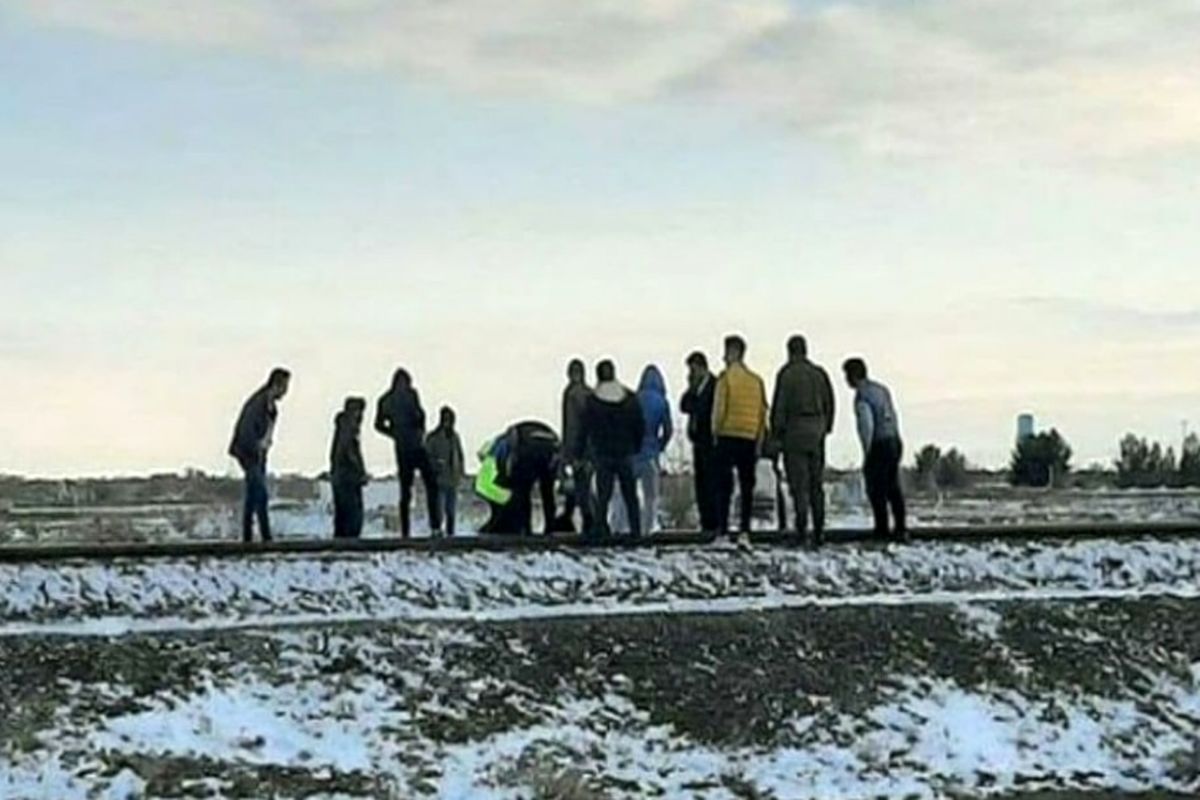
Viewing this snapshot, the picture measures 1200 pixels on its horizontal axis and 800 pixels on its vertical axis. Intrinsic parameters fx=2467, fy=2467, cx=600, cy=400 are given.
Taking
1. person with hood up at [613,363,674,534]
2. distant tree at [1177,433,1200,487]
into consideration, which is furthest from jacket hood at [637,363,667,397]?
distant tree at [1177,433,1200,487]

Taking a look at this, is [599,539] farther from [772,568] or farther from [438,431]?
[438,431]

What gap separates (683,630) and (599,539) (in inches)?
145

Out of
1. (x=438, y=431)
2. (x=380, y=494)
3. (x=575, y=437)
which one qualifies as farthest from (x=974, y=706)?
(x=380, y=494)

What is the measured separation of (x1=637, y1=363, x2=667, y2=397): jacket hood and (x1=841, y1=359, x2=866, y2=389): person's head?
2374mm

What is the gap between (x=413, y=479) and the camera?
25516 millimetres

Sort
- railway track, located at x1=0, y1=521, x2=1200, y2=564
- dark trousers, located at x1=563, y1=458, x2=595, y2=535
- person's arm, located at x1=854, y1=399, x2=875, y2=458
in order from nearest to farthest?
railway track, located at x1=0, y1=521, x2=1200, y2=564 < person's arm, located at x1=854, y1=399, x2=875, y2=458 < dark trousers, located at x1=563, y1=458, x2=595, y2=535

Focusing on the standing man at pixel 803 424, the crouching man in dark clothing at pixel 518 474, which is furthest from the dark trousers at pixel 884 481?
the crouching man in dark clothing at pixel 518 474

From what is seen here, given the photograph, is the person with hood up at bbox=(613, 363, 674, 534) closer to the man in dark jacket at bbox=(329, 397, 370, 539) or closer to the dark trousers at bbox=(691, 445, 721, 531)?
the dark trousers at bbox=(691, 445, 721, 531)

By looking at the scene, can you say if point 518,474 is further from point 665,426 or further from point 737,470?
point 737,470

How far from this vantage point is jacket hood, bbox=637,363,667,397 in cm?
2478

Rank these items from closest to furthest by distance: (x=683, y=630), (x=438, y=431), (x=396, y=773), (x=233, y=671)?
(x=396, y=773), (x=233, y=671), (x=683, y=630), (x=438, y=431)

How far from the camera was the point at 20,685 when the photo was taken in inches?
669

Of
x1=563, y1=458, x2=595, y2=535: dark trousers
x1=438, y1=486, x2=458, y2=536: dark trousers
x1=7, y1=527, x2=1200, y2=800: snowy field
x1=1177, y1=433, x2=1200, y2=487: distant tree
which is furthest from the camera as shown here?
x1=1177, y1=433, x2=1200, y2=487: distant tree

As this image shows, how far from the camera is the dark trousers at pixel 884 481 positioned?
22.9 meters
